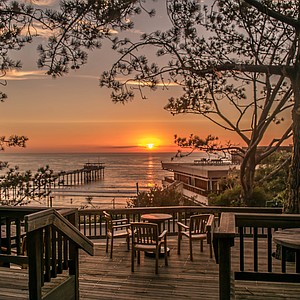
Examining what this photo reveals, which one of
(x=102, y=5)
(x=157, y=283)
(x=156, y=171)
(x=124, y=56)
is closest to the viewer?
(x=157, y=283)

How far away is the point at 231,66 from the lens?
7.14 metres

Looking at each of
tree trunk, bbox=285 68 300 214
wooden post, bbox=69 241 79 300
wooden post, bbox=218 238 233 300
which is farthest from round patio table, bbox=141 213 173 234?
wooden post, bbox=218 238 233 300

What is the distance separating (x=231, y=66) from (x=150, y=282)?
3.82m

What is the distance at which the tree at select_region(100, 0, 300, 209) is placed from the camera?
272 inches

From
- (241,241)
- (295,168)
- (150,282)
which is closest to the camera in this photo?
(241,241)

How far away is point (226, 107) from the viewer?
10383mm

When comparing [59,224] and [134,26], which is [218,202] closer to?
[134,26]

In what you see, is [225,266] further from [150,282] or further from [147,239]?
[147,239]

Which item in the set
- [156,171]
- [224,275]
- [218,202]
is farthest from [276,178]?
[156,171]

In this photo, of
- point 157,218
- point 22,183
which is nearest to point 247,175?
point 157,218

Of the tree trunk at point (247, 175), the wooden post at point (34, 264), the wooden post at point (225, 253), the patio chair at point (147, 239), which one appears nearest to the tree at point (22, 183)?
the tree trunk at point (247, 175)

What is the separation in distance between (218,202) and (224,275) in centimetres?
992

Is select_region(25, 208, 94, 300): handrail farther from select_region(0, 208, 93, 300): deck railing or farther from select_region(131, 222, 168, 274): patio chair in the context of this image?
select_region(131, 222, 168, 274): patio chair

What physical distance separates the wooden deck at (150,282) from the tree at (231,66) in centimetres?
197
